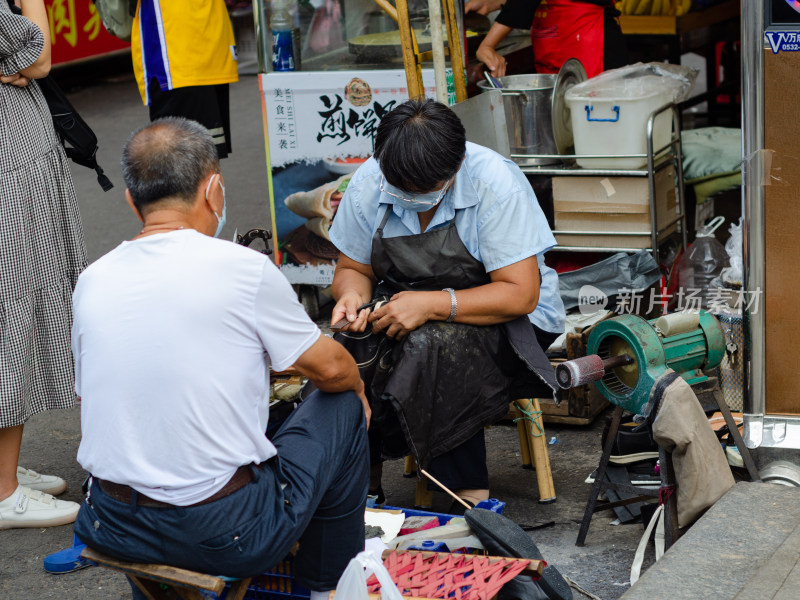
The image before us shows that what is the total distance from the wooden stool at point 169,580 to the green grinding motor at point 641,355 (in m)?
1.01

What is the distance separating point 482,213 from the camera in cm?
292

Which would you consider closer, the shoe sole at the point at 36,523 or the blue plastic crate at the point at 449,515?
the blue plastic crate at the point at 449,515

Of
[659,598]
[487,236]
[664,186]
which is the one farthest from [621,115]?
[659,598]

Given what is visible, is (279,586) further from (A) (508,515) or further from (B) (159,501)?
(A) (508,515)

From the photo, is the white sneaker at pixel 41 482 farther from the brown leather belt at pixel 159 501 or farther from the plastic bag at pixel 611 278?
the plastic bag at pixel 611 278

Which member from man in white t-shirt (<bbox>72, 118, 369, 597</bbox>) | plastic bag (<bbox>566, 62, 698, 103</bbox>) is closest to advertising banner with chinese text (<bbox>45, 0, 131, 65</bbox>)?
plastic bag (<bbox>566, 62, 698, 103</bbox>)

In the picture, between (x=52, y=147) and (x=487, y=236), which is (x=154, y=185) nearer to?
(x=487, y=236)

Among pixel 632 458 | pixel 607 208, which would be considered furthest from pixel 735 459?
pixel 607 208

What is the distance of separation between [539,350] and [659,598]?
2.75ft

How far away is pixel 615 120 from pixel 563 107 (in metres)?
0.28

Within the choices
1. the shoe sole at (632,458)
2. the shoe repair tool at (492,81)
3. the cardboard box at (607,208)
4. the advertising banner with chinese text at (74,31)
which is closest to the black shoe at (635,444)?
the shoe sole at (632,458)

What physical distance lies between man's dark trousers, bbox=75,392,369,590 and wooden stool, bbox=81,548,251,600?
19mm

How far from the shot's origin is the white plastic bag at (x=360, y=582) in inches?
84.7

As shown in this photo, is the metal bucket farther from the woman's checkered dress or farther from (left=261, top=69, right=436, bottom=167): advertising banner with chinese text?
the woman's checkered dress
